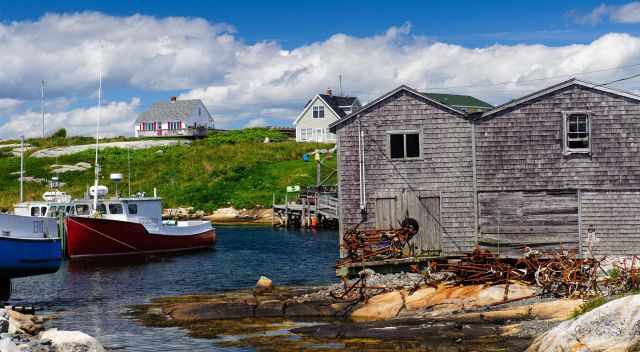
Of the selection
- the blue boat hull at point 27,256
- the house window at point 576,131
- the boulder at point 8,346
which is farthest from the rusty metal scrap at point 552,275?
the blue boat hull at point 27,256

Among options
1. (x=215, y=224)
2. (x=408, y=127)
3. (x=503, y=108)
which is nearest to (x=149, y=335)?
(x=408, y=127)

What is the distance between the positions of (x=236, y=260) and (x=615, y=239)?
21.8 m

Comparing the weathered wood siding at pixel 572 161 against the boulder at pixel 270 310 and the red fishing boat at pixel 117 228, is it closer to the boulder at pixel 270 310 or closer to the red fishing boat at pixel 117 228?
the boulder at pixel 270 310

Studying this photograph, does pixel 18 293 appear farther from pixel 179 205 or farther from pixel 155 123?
pixel 155 123

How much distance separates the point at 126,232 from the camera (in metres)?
48.4

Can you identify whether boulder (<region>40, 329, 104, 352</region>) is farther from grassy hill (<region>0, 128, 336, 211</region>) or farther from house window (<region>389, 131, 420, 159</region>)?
grassy hill (<region>0, 128, 336, 211</region>)

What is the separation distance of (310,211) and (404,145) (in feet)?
113

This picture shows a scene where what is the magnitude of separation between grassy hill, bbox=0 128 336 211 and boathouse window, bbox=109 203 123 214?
25.7m

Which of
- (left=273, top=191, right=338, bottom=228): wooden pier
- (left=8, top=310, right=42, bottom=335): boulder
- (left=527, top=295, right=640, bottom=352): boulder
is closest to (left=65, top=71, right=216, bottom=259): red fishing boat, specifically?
(left=273, top=191, right=338, bottom=228): wooden pier

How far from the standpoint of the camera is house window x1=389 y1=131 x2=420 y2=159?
102ft

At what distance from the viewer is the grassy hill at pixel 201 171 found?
253ft

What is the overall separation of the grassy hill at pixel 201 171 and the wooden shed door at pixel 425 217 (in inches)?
1694

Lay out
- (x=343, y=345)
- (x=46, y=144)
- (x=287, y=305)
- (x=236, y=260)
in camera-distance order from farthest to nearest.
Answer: (x=46, y=144) → (x=236, y=260) → (x=287, y=305) → (x=343, y=345)

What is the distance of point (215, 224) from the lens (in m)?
70.1
